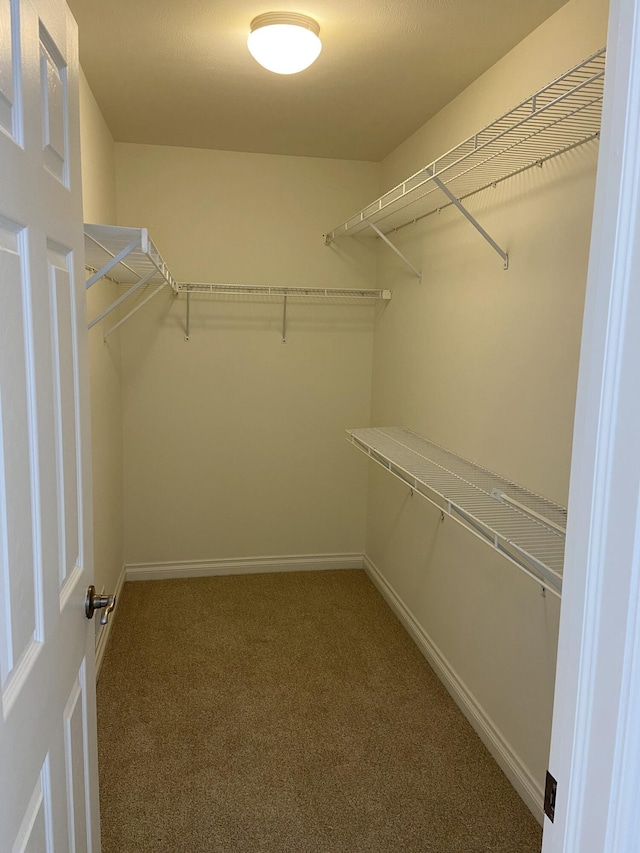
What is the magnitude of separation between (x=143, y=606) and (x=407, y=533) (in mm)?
1431

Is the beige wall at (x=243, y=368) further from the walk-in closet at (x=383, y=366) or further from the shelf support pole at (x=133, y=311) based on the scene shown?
the shelf support pole at (x=133, y=311)

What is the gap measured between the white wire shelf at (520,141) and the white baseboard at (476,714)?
175 centimetres

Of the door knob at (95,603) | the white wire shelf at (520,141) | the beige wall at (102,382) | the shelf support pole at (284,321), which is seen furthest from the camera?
the shelf support pole at (284,321)

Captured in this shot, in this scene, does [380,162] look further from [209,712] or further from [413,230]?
[209,712]

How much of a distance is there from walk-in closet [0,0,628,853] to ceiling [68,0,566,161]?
16 mm

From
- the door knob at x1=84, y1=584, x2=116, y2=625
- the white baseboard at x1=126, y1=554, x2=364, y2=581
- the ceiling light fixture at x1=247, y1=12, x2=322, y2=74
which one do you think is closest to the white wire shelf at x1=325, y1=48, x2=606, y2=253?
the ceiling light fixture at x1=247, y1=12, x2=322, y2=74

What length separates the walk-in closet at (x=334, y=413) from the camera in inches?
75.1

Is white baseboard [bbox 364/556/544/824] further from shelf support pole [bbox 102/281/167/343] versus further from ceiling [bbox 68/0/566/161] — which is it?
ceiling [bbox 68/0/566/161]

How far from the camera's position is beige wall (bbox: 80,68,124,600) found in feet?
8.39

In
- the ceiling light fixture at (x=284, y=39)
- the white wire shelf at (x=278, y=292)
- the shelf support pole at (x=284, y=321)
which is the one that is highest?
the ceiling light fixture at (x=284, y=39)

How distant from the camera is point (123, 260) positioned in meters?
2.48

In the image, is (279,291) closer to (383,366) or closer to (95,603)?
(383,366)

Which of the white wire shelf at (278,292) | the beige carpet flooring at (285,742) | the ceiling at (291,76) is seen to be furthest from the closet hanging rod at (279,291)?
the beige carpet flooring at (285,742)

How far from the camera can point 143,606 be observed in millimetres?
3375
